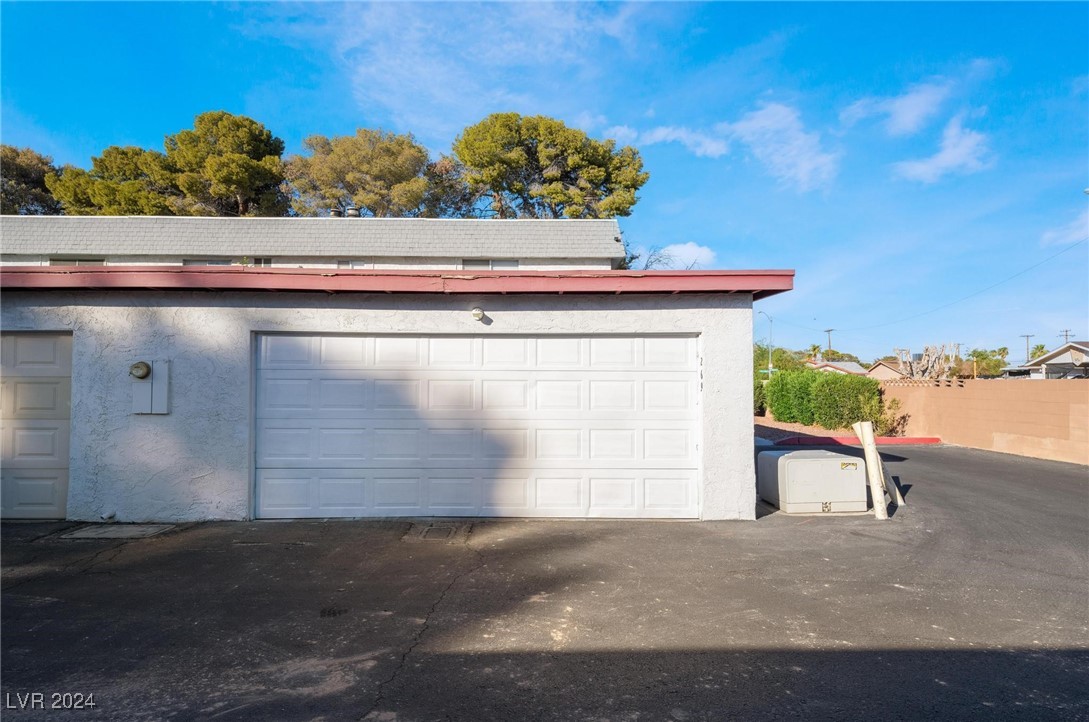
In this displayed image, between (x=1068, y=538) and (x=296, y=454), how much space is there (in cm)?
920

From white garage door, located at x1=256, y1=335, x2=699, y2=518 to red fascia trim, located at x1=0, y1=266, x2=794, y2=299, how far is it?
68 cm

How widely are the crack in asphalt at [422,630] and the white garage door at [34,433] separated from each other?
510cm

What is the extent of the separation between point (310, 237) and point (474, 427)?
12.4 meters

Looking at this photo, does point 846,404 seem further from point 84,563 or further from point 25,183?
point 25,183

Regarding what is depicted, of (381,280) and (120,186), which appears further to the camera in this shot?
(120,186)

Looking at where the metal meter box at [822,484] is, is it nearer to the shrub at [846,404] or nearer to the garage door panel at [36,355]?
the garage door panel at [36,355]

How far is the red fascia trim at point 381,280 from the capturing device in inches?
266

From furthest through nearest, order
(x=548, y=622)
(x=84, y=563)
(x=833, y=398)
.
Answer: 1. (x=833, y=398)
2. (x=84, y=563)
3. (x=548, y=622)

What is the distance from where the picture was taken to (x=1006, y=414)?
1524 cm

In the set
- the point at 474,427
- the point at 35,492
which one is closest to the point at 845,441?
the point at 474,427

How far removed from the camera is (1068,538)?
6875mm

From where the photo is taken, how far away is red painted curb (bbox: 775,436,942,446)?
15438 millimetres

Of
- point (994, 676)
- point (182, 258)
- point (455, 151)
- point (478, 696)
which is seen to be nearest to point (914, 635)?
point (994, 676)

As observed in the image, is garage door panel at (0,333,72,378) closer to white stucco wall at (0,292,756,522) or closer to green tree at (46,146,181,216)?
white stucco wall at (0,292,756,522)
